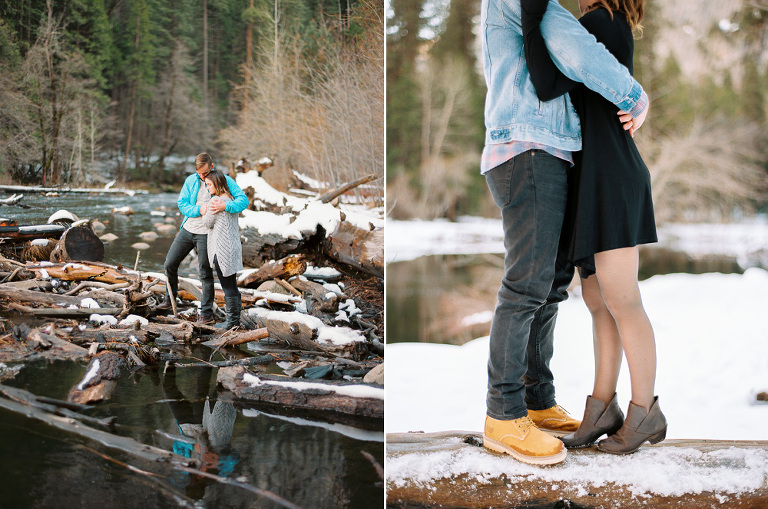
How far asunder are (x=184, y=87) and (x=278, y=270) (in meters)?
0.71

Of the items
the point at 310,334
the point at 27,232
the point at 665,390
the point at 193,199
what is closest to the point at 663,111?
the point at 665,390

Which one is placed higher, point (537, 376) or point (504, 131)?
point (504, 131)

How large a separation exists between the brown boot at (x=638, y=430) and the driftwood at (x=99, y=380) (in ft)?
Answer: 4.71

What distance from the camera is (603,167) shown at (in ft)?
4.45

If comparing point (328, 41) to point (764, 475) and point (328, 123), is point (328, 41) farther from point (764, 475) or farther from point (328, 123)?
point (764, 475)

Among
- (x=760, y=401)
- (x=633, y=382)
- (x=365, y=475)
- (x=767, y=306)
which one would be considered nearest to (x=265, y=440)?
(x=365, y=475)

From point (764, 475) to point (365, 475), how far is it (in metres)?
1.07

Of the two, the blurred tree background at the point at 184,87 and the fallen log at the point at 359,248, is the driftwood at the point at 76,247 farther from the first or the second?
the fallen log at the point at 359,248

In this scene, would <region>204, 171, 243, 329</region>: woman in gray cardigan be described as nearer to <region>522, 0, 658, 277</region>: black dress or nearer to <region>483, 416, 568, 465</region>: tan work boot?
<region>483, 416, 568, 465</region>: tan work boot

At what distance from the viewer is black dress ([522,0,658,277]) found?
4.41ft

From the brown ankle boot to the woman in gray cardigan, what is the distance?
1.09 metres

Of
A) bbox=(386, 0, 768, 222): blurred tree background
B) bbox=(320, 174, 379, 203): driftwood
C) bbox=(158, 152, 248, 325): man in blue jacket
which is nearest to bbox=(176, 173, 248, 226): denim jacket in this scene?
bbox=(158, 152, 248, 325): man in blue jacket

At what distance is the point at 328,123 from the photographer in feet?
6.32

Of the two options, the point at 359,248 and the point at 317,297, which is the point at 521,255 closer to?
the point at 359,248
